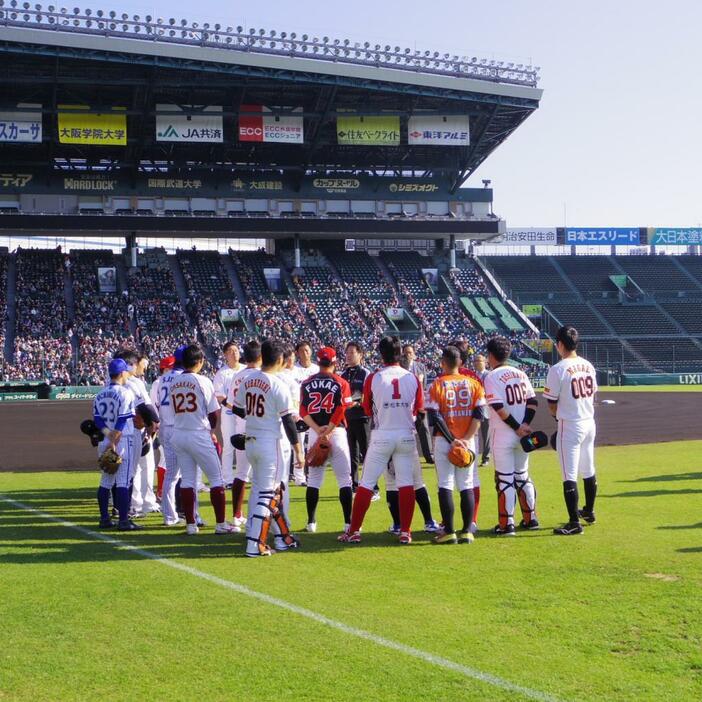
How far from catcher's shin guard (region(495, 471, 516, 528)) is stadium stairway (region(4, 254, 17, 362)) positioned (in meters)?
43.0

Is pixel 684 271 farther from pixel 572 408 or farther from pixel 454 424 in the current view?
pixel 454 424

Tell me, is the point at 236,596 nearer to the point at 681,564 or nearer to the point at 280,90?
the point at 681,564

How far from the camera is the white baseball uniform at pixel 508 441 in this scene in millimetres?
10883

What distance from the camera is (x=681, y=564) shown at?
890 cm

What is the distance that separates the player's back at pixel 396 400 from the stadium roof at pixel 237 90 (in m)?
42.2

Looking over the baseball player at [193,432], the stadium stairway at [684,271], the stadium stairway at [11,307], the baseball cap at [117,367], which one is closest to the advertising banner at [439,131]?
the stadium stairway at [11,307]

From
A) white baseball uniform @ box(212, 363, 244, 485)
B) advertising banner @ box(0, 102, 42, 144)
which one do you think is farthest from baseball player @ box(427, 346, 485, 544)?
advertising banner @ box(0, 102, 42, 144)

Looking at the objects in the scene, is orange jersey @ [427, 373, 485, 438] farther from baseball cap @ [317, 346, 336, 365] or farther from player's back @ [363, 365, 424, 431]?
baseball cap @ [317, 346, 336, 365]

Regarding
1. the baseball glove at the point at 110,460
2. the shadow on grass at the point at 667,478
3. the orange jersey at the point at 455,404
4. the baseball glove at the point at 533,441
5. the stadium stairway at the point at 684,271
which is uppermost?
the stadium stairway at the point at 684,271

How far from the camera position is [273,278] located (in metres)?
60.5

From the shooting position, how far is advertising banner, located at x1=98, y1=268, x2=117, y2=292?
56.7 m

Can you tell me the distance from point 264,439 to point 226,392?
16.7 feet

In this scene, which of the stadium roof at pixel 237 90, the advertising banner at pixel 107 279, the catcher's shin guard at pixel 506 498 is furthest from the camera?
the advertising banner at pixel 107 279

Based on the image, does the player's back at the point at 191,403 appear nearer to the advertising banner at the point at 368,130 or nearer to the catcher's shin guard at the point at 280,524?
the catcher's shin guard at the point at 280,524
